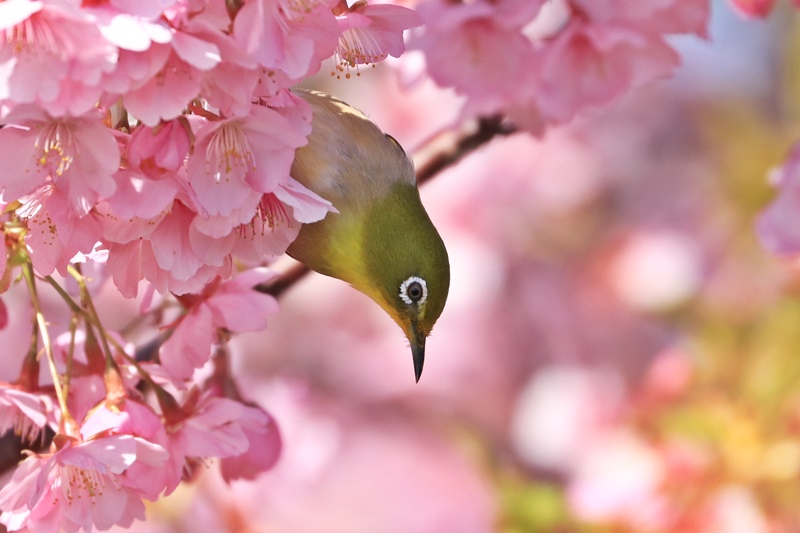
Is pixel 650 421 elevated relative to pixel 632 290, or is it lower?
elevated

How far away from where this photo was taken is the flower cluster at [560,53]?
4.16ft

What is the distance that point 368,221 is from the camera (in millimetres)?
1042

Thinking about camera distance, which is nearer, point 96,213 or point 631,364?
point 96,213

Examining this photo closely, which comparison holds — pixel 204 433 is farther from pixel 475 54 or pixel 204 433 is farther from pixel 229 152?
pixel 475 54

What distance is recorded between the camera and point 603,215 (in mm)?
3258

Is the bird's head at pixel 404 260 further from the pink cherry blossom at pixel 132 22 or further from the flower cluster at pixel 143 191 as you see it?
the pink cherry blossom at pixel 132 22

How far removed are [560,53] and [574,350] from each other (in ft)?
5.82

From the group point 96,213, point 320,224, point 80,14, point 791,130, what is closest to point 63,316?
point 320,224

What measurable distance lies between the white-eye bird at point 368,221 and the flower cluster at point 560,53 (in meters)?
0.28

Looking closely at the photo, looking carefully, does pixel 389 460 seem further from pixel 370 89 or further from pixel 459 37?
pixel 459 37

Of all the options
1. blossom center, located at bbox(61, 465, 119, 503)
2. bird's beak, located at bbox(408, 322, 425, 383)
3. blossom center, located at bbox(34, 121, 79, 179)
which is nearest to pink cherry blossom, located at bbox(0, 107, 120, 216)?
blossom center, located at bbox(34, 121, 79, 179)

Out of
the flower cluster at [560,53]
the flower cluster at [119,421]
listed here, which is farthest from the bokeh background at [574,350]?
the flower cluster at [119,421]

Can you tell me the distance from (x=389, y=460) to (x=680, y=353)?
0.99 meters

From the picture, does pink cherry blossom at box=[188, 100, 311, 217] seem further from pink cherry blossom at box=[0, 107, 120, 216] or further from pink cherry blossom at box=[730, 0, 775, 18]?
pink cherry blossom at box=[730, 0, 775, 18]
